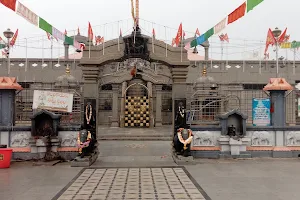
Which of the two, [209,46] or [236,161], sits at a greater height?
[209,46]

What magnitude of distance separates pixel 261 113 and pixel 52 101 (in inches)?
359

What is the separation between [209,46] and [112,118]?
13.1 meters


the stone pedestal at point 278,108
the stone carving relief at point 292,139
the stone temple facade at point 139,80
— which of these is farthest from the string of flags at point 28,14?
the stone carving relief at point 292,139

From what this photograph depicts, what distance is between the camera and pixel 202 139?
13062 millimetres

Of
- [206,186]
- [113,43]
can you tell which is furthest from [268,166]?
[113,43]

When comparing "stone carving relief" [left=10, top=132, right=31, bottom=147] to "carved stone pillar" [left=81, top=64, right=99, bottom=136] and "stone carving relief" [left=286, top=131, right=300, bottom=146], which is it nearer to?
"carved stone pillar" [left=81, top=64, right=99, bottom=136]

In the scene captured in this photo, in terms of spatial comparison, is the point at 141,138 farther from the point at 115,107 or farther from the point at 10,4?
the point at 10,4

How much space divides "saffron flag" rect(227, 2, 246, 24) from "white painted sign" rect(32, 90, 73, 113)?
24.8 feet

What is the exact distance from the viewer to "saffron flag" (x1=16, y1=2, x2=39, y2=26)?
11.3 metres

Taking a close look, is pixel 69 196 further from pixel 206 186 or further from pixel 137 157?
pixel 137 157

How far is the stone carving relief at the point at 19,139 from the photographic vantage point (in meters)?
12.7

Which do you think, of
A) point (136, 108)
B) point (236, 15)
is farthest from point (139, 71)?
point (236, 15)

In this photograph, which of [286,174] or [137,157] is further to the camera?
[137,157]

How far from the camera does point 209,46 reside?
3275 centimetres
